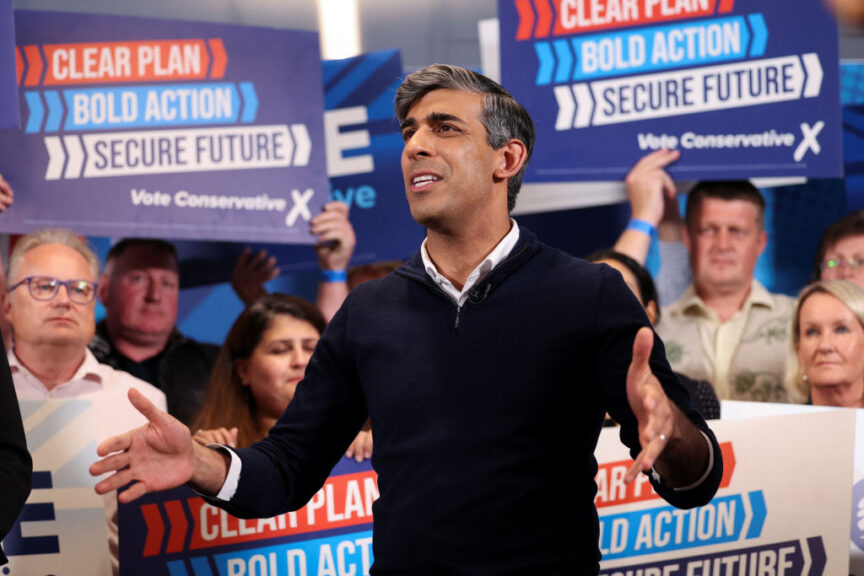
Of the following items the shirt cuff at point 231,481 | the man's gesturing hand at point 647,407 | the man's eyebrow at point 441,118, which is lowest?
the shirt cuff at point 231,481

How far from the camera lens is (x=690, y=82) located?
389 cm

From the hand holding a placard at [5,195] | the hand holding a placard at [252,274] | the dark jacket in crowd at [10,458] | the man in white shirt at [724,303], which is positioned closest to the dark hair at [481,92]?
the dark jacket in crowd at [10,458]

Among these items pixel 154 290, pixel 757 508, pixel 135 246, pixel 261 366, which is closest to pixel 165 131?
pixel 135 246

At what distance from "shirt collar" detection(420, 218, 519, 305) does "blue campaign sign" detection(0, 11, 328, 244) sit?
6.88 feet

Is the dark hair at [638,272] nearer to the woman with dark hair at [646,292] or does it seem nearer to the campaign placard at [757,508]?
the woman with dark hair at [646,292]

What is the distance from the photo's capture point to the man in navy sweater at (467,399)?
151cm

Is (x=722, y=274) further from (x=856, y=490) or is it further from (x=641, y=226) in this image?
(x=856, y=490)

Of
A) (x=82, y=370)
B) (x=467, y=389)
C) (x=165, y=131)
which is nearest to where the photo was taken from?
(x=467, y=389)

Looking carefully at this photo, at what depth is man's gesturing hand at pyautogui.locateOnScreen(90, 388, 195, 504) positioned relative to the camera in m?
1.52

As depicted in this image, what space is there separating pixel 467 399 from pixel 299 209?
2325 mm

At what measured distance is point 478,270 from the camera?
1.65 metres

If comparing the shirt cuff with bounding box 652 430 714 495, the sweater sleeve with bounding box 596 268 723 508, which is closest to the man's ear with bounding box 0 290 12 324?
the sweater sleeve with bounding box 596 268 723 508

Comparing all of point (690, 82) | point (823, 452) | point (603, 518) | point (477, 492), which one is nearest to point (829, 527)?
point (823, 452)

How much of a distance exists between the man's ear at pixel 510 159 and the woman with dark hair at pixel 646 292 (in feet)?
5.95
